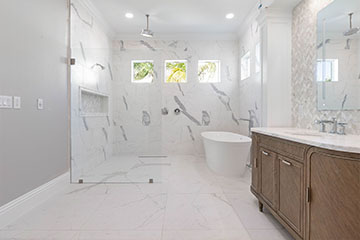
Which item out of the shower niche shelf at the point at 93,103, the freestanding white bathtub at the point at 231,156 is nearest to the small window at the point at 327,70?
the freestanding white bathtub at the point at 231,156

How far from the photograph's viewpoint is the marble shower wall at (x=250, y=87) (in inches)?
135

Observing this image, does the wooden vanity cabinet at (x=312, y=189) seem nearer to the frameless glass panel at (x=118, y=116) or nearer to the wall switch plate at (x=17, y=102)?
the frameless glass panel at (x=118, y=116)

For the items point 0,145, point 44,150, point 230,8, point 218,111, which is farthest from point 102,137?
point 230,8

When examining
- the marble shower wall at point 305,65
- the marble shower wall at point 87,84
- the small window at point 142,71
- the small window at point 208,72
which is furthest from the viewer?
the small window at point 208,72

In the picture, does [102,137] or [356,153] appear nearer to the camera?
[356,153]

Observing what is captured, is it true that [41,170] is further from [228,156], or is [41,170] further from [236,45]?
[236,45]

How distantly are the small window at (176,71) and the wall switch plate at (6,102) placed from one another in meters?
3.25

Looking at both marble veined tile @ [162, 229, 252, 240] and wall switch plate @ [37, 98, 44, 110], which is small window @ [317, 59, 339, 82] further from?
wall switch plate @ [37, 98, 44, 110]

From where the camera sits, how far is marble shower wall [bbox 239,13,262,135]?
3439mm

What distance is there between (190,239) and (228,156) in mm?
1747

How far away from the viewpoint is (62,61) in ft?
9.09

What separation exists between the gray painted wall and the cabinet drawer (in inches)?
96.3

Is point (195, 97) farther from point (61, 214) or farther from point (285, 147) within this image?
point (61, 214)

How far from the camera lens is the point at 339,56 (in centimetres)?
192
